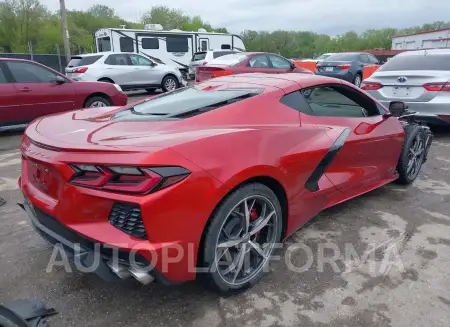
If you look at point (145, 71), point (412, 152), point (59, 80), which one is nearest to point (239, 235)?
point (412, 152)

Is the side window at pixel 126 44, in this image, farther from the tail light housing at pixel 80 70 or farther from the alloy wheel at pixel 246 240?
the alloy wheel at pixel 246 240

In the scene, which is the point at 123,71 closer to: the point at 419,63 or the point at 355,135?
the point at 419,63

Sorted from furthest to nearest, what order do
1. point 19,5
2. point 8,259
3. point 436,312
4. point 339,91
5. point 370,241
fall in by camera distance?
point 19,5
point 339,91
point 370,241
point 8,259
point 436,312

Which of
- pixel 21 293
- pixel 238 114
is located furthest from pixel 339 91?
pixel 21 293

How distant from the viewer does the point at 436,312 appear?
2207 millimetres

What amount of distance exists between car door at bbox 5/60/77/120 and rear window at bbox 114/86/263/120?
189 inches

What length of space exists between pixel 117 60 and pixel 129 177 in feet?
37.7

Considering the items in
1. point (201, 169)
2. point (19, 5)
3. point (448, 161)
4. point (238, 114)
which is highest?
point (19, 5)

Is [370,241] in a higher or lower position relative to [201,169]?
lower

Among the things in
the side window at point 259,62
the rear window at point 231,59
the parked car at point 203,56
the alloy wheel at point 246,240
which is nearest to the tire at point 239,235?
the alloy wheel at point 246,240

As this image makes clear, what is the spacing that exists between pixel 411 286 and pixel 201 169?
162cm

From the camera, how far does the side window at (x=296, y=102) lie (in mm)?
2726

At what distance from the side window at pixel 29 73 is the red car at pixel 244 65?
4.38 meters

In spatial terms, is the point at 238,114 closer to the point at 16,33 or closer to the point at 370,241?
the point at 370,241
